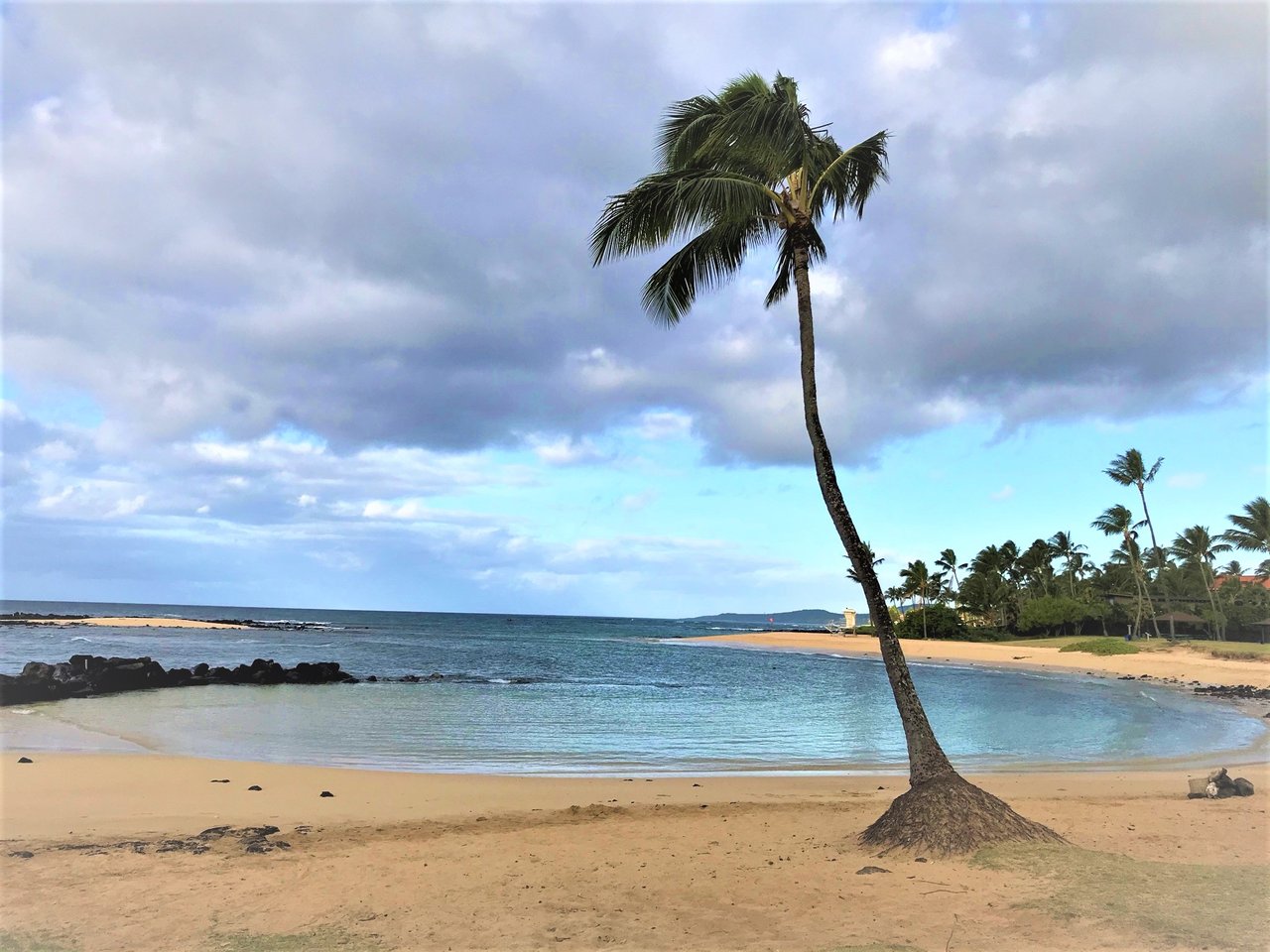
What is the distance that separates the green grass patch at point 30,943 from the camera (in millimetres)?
5164

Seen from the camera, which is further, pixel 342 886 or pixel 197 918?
pixel 342 886

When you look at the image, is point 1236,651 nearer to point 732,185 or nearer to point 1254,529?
point 1254,529

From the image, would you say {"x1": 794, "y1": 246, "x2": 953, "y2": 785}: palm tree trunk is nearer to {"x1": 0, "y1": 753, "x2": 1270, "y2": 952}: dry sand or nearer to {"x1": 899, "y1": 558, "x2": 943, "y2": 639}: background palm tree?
{"x1": 0, "y1": 753, "x2": 1270, "y2": 952}: dry sand

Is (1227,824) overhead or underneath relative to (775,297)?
underneath

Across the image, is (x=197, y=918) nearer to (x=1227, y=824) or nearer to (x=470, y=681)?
(x=1227, y=824)

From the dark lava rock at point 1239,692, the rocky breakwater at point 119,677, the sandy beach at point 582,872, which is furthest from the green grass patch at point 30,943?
the dark lava rock at point 1239,692

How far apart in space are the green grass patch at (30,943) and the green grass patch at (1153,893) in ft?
22.9

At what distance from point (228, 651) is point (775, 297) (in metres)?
50.6

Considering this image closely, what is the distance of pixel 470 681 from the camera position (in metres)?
35.4

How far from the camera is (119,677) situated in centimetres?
2780

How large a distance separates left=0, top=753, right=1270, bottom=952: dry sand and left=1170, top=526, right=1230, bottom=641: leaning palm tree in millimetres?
53655

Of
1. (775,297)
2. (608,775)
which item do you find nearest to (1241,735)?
(608,775)

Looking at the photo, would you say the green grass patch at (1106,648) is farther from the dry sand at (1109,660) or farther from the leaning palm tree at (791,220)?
the leaning palm tree at (791,220)

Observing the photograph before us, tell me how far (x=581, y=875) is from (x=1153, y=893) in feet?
15.4
